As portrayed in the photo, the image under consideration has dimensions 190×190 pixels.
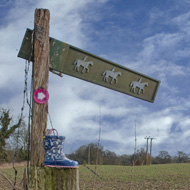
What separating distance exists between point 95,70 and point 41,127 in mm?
731

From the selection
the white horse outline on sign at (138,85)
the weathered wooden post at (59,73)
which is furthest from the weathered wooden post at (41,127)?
the white horse outline on sign at (138,85)

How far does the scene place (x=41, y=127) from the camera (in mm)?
2293

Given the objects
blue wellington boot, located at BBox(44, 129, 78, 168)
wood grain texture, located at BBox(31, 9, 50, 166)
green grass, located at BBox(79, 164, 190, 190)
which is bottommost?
green grass, located at BBox(79, 164, 190, 190)

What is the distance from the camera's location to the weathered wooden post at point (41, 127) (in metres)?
2.04

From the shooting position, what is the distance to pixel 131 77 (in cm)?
288

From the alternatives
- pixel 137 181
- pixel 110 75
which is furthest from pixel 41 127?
pixel 137 181

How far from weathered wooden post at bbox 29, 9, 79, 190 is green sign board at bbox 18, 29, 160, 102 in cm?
12

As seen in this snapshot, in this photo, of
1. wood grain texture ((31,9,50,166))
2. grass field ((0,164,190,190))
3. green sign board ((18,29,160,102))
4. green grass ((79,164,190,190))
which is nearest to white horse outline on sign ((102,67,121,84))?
green sign board ((18,29,160,102))

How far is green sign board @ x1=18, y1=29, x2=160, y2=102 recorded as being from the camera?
253 cm

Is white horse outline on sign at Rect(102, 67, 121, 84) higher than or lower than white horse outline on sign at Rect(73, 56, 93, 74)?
lower

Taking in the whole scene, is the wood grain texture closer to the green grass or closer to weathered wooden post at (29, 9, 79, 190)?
weathered wooden post at (29, 9, 79, 190)

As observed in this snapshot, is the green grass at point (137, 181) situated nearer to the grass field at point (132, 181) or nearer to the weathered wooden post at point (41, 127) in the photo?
the grass field at point (132, 181)

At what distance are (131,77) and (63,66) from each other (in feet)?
2.10

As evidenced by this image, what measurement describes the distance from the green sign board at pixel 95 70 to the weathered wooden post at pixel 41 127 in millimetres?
117
